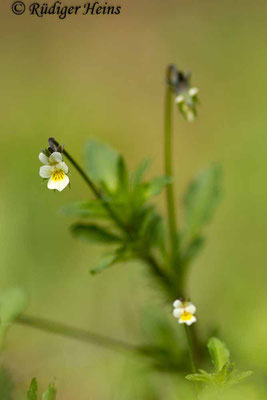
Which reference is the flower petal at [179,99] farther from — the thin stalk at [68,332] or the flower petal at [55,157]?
the thin stalk at [68,332]

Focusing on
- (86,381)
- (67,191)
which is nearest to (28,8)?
(67,191)

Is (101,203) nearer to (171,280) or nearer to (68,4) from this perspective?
(171,280)

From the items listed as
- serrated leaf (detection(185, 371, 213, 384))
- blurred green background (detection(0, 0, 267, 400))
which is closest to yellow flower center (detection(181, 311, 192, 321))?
serrated leaf (detection(185, 371, 213, 384))

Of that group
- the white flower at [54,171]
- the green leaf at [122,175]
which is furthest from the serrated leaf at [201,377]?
the green leaf at [122,175]

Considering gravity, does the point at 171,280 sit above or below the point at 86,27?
Answer: below

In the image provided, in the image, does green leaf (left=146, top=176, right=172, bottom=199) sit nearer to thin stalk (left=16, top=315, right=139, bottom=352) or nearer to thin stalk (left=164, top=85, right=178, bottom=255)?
thin stalk (left=164, top=85, right=178, bottom=255)

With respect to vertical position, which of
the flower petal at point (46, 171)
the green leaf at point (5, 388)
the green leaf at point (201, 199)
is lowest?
the green leaf at point (5, 388)
